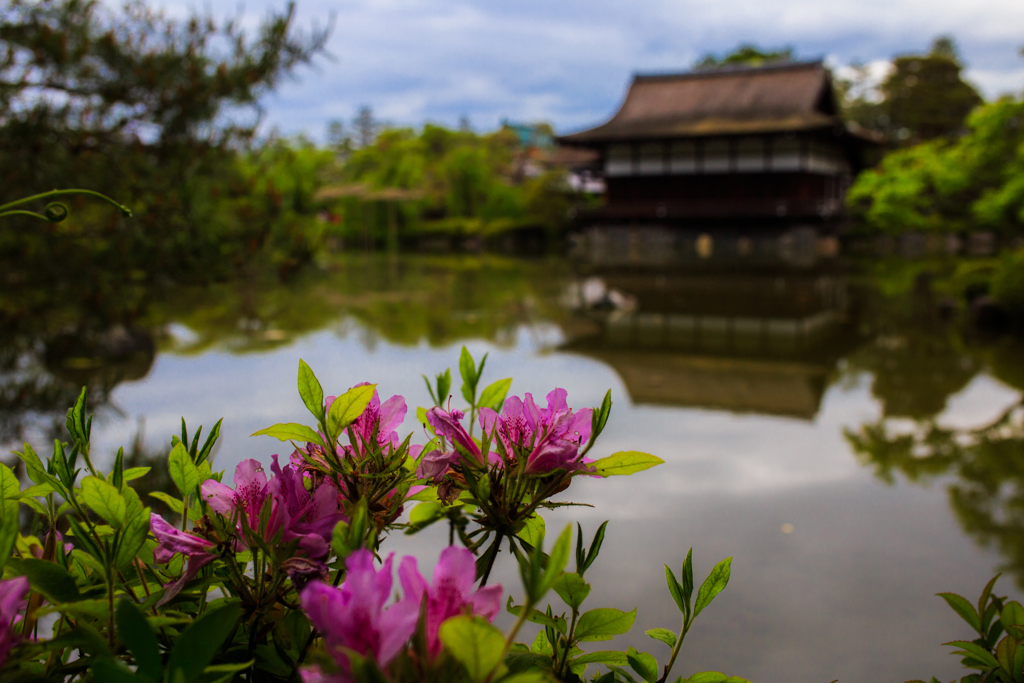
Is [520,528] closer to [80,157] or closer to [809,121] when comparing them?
[80,157]

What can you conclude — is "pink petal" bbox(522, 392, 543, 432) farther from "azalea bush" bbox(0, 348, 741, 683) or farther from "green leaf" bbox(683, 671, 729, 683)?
"green leaf" bbox(683, 671, 729, 683)

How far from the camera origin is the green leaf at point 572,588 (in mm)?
629

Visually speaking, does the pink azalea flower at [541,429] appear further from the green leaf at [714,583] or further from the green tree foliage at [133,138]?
the green tree foliage at [133,138]

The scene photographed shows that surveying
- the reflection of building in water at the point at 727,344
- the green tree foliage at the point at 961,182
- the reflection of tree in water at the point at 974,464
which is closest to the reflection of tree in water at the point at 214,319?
the reflection of building in water at the point at 727,344

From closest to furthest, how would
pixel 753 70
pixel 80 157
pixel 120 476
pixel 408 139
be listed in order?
pixel 120 476, pixel 80 157, pixel 753 70, pixel 408 139

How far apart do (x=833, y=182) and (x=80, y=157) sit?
2146cm

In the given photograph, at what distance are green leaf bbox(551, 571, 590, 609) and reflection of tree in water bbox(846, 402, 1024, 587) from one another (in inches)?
96.8

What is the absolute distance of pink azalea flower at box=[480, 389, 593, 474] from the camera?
0.60 metres

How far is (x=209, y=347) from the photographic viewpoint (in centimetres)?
719

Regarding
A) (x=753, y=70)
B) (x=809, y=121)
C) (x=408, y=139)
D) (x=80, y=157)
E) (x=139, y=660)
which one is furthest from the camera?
(x=408, y=139)

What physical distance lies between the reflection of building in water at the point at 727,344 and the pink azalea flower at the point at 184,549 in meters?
4.50

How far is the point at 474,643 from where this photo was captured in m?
0.42

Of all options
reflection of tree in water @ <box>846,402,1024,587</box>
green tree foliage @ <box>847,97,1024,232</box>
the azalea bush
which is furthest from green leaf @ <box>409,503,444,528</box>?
green tree foliage @ <box>847,97,1024,232</box>

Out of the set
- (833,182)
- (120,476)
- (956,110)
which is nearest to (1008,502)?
(120,476)
